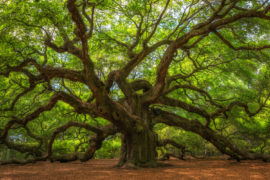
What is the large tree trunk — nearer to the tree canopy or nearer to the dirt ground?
the tree canopy

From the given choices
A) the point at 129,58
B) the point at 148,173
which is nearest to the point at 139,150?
the point at 148,173

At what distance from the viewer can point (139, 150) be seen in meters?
7.39

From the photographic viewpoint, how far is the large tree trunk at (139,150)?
23.7 feet

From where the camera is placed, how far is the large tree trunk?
285 inches

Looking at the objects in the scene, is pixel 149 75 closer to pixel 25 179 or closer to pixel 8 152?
pixel 25 179

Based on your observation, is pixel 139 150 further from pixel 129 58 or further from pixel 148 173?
pixel 129 58

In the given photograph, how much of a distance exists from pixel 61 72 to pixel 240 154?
28.8 ft

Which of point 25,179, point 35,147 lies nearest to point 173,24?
point 25,179

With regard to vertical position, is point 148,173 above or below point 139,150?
below

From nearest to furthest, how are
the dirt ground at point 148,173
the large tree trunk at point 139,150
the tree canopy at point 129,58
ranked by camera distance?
the dirt ground at point 148,173 < the tree canopy at point 129,58 < the large tree trunk at point 139,150

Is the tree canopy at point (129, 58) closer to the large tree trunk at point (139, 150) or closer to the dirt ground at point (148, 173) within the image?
the large tree trunk at point (139, 150)

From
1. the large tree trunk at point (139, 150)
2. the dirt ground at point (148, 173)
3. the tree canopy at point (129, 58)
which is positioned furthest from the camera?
the large tree trunk at point (139, 150)

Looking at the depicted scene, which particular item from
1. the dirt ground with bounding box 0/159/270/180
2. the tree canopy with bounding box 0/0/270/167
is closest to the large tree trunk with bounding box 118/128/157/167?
the tree canopy with bounding box 0/0/270/167

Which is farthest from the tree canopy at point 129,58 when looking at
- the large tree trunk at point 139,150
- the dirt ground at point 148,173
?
the dirt ground at point 148,173
